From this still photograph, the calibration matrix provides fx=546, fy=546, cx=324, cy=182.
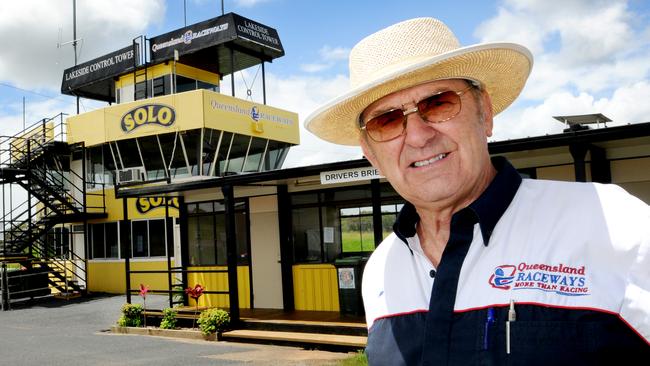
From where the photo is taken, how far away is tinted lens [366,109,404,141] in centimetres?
171

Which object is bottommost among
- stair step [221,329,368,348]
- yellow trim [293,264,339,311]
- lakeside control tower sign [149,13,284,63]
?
stair step [221,329,368,348]

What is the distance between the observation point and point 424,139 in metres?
1.63

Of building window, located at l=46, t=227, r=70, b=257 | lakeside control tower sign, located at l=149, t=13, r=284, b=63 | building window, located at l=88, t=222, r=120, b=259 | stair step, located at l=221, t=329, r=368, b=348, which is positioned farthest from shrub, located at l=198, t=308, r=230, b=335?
building window, located at l=46, t=227, r=70, b=257

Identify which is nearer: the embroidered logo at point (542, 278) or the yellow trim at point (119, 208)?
the embroidered logo at point (542, 278)

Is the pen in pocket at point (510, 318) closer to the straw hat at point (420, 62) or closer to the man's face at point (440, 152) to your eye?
the man's face at point (440, 152)

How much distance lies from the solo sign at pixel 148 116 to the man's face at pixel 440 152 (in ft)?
61.0

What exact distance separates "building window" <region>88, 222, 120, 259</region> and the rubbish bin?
535 inches

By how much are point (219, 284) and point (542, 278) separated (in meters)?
12.1

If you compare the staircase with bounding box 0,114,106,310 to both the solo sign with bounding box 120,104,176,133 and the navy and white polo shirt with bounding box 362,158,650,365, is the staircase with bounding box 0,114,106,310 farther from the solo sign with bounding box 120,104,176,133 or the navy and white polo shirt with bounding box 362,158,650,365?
the navy and white polo shirt with bounding box 362,158,650,365

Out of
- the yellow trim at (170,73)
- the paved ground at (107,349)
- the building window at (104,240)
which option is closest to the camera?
the paved ground at (107,349)

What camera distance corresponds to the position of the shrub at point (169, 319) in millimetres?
11656

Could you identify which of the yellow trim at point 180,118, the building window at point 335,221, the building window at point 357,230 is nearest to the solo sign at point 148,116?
the yellow trim at point 180,118

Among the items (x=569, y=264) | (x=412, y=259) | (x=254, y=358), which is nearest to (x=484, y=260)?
(x=569, y=264)

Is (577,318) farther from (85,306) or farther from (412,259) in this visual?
(85,306)
